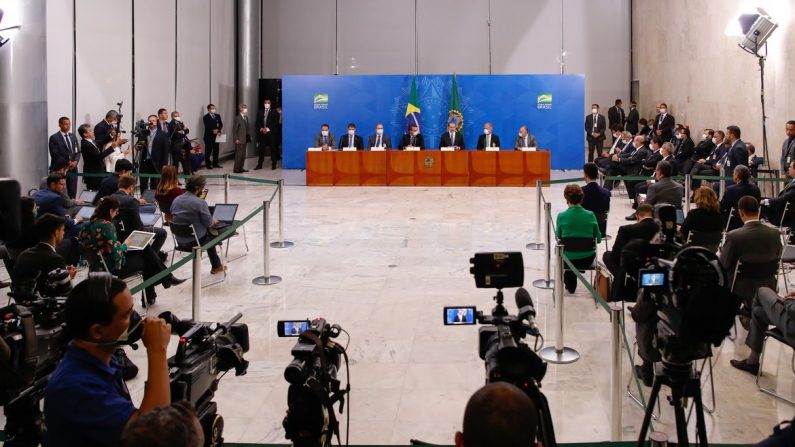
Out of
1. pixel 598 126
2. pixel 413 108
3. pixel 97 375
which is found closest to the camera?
pixel 97 375

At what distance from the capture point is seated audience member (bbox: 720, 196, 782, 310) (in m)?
6.27

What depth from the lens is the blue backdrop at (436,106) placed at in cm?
2147

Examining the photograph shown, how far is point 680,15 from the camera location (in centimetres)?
1947

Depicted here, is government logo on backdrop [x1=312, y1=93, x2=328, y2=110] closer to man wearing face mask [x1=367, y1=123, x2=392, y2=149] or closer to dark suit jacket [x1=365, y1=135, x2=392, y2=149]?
dark suit jacket [x1=365, y1=135, x2=392, y2=149]

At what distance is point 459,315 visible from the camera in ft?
11.5

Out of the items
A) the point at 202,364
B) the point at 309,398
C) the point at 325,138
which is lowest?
the point at 309,398

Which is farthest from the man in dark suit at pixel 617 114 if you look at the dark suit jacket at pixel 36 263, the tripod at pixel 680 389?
the tripod at pixel 680 389

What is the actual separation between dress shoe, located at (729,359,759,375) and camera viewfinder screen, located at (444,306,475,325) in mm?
3408

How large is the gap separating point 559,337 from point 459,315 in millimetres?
3065

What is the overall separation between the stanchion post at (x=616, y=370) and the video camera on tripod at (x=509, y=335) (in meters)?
0.90

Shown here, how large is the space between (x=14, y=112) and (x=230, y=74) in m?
11.5

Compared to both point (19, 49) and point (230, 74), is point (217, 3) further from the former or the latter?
point (19, 49)

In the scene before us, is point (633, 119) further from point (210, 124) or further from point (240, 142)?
point (210, 124)

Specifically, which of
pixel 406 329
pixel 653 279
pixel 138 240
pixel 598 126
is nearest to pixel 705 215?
pixel 406 329
